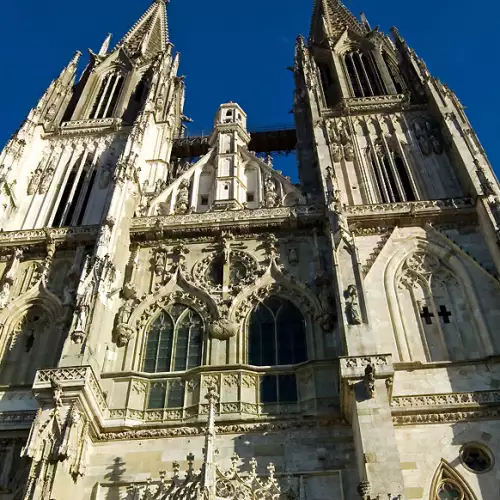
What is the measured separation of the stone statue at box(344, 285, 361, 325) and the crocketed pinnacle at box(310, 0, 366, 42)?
19.6 m

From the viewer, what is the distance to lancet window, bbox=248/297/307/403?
15.0m

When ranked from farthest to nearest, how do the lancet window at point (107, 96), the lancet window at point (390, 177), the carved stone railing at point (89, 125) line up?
the lancet window at point (107, 96), the carved stone railing at point (89, 125), the lancet window at point (390, 177)

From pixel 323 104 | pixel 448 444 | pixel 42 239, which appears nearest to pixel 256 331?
pixel 448 444

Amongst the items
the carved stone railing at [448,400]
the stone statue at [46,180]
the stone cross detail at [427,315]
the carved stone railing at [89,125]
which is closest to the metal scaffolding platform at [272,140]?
the carved stone railing at [89,125]

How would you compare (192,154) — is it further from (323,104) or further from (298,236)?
(298,236)

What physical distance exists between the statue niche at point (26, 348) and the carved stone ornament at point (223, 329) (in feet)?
13.5

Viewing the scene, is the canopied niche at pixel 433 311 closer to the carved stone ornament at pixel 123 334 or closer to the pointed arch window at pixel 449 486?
the pointed arch window at pixel 449 486

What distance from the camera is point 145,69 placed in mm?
31156

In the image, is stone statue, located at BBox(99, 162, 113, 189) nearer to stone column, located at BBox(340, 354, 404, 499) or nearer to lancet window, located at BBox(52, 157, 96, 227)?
lancet window, located at BBox(52, 157, 96, 227)

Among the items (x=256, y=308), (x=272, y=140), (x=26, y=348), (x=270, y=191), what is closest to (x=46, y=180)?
(x=270, y=191)

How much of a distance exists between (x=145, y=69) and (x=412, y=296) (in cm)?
1963

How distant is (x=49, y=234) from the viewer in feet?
63.2

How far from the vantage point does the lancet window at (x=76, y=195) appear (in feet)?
70.7

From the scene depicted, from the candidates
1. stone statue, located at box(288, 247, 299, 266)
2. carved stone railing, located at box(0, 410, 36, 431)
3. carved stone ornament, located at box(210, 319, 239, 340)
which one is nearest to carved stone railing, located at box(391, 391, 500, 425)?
carved stone ornament, located at box(210, 319, 239, 340)
